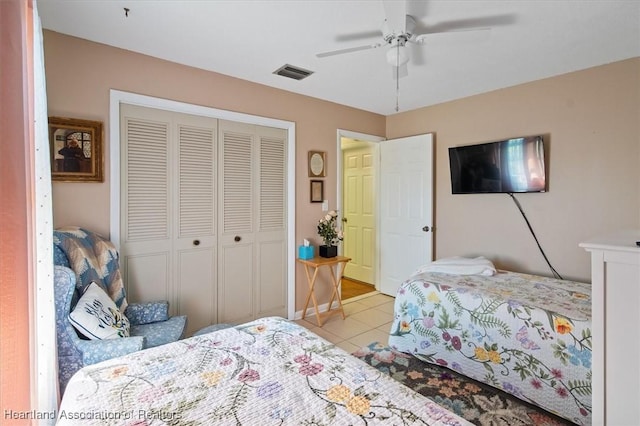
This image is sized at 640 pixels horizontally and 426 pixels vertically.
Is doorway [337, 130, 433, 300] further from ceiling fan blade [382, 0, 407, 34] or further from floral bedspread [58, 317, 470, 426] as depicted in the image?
floral bedspread [58, 317, 470, 426]

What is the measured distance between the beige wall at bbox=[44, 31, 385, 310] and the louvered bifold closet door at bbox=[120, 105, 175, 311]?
0.14 m

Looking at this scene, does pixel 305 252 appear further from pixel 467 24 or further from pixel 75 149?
pixel 467 24

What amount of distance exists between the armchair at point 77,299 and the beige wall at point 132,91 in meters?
0.27

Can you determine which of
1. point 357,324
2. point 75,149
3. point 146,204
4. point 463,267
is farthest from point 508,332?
point 75,149

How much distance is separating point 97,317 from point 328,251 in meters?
2.28

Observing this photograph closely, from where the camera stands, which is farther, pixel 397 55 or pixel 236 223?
pixel 236 223

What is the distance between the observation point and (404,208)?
4.26 meters

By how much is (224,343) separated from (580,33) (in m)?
3.02

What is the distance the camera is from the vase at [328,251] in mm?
3629

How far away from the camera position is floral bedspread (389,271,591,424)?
1.89 meters

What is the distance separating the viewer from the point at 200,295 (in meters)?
2.96

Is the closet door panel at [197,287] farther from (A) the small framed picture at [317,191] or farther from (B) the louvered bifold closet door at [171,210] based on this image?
(A) the small framed picture at [317,191]

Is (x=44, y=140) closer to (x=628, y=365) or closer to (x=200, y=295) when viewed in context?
(x=200, y=295)

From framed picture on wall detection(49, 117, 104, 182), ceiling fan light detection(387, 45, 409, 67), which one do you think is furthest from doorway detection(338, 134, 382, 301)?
framed picture on wall detection(49, 117, 104, 182)
